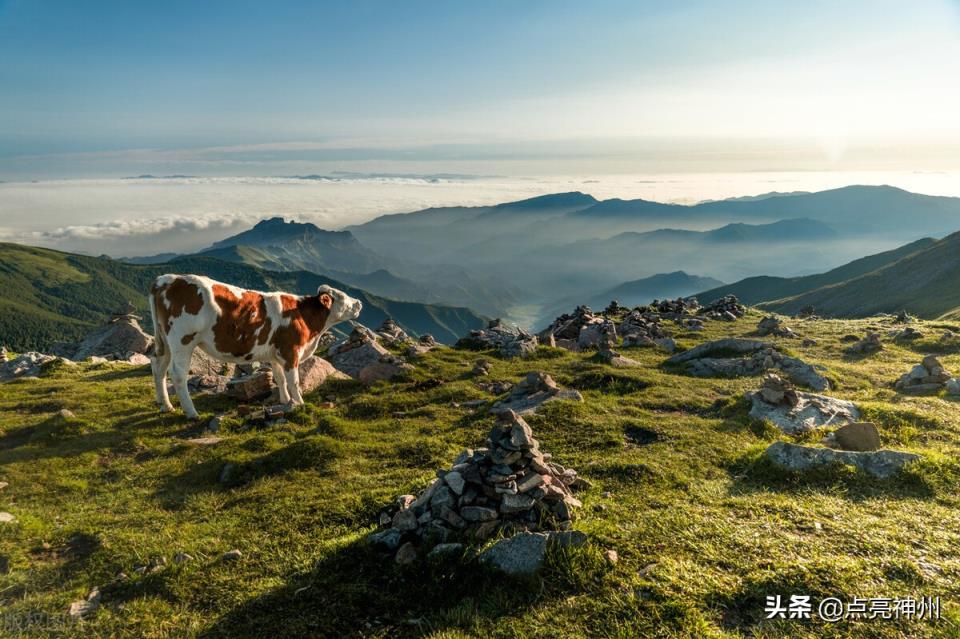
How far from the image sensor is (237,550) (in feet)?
27.4

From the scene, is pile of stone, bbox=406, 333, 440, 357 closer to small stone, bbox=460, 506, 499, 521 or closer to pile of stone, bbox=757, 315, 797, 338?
small stone, bbox=460, 506, 499, 521

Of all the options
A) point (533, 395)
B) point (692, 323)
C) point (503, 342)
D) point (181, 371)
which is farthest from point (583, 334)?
point (181, 371)

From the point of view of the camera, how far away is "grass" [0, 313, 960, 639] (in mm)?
6398

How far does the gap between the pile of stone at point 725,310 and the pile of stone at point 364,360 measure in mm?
34181

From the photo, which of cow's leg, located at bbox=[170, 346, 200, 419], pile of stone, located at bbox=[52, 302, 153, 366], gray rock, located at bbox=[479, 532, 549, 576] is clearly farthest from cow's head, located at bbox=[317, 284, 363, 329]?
pile of stone, located at bbox=[52, 302, 153, 366]

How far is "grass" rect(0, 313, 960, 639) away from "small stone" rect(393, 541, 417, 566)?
0.18 metres

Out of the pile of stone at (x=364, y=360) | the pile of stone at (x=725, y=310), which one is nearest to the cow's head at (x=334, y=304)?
the pile of stone at (x=364, y=360)

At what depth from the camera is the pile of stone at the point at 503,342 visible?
Answer: 86.2 feet

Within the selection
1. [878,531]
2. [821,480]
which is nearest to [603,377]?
[821,480]

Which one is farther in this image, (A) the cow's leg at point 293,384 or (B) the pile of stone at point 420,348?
(B) the pile of stone at point 420,348

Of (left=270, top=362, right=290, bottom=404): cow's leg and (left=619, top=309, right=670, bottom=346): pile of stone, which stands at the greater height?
(left=270, top=362, right=290, bottom=404): cow's leg

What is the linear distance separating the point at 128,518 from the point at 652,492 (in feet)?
34.9

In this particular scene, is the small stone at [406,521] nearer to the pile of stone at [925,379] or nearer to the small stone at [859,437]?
the small stone at [859,437]

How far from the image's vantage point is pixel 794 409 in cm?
1488
